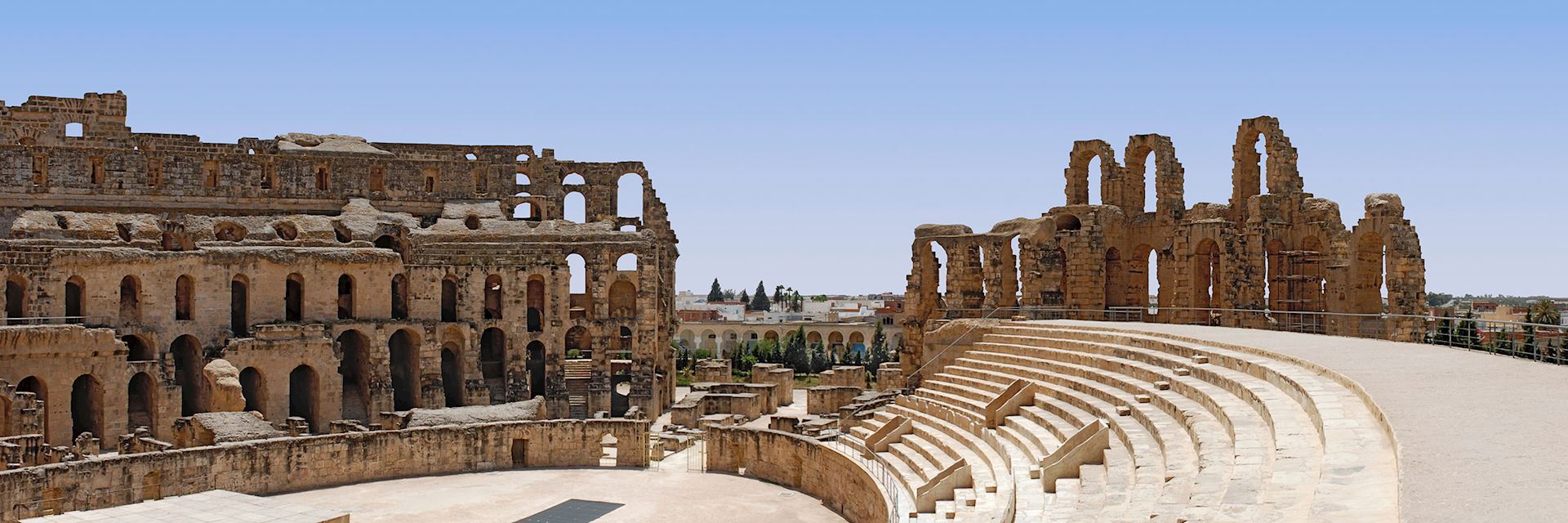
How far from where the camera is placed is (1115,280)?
1453 inches

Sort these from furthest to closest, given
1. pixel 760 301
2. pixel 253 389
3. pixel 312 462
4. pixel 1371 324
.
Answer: pixel 760 301 < pixel 253 389 < pixel 312 462 < pixel 1371 324

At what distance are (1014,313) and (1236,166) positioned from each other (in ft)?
23.0

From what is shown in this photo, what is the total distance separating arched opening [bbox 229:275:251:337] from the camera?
3928 centimetres

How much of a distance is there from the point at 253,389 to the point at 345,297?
4.92 m

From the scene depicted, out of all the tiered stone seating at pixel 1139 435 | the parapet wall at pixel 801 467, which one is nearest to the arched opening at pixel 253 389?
the parapet wall at pixel 801 467

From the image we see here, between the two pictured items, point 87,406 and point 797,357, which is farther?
point 797,357

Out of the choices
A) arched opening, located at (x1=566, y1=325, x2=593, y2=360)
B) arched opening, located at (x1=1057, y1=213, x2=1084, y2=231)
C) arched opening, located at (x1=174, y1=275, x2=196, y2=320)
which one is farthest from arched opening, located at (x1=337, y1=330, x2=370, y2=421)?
arched opening, located at (x1=1057, y1=213, x2=1084, y2=231)

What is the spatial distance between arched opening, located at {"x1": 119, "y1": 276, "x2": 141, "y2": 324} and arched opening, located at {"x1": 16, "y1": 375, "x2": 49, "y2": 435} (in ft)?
11.4

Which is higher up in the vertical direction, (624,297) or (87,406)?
(624,297)

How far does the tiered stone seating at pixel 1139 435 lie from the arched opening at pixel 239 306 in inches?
798

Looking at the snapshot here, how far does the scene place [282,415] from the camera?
3800 cm

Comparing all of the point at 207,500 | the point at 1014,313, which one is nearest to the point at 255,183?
the point at 207,500

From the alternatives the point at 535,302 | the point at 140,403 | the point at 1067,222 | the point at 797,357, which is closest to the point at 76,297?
the point at 140,403

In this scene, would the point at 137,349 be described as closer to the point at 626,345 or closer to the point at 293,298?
the point at 293,298
